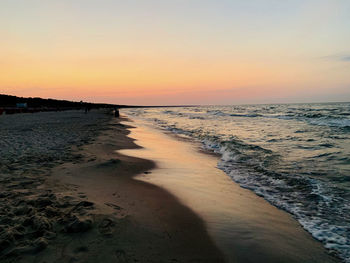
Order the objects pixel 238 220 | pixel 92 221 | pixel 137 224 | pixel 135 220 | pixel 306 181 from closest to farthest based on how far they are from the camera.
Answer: pixel 92 221
pixel 137 224
pixel 135 220
pixel 238 220
pixel 306 181

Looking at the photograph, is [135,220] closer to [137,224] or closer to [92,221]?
[137,224]

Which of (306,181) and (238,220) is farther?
(306,181)

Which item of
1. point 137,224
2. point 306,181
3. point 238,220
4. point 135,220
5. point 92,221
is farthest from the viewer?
point 306,181

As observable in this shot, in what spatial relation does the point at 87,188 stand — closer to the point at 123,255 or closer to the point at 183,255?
the point at 123,255

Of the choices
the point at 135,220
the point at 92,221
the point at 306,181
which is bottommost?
the point at 306,181

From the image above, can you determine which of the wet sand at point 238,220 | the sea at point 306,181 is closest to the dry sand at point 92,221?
the wet sand at point 238,220

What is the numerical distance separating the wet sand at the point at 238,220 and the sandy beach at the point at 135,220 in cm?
1

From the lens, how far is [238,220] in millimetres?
4320

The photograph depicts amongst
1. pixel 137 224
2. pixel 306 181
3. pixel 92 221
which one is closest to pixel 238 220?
pixel 137 224

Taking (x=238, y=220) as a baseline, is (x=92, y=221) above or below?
above

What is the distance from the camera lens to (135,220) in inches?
154

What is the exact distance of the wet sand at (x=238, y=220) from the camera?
3.28 meters

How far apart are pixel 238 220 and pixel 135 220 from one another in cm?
184

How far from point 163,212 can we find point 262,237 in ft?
5.69
